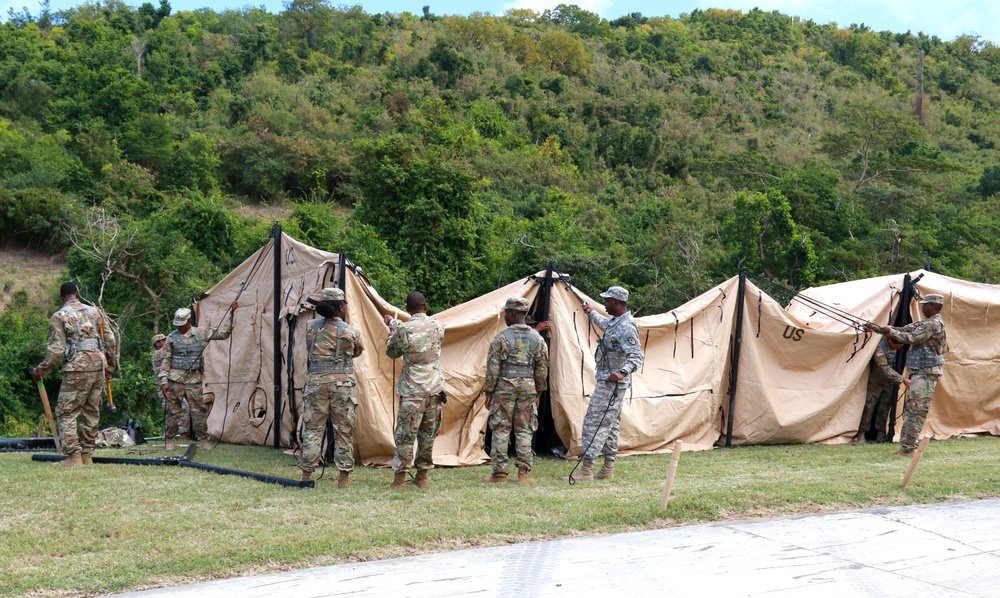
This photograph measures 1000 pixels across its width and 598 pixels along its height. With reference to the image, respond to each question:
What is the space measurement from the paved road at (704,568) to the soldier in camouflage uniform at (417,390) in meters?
2.04

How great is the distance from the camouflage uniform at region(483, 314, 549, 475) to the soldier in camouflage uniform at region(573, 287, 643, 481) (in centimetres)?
56

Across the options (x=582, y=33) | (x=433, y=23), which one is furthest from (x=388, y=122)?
(x=582, y=33)

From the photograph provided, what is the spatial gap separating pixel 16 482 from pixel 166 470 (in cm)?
128

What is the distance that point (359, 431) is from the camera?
8.83m

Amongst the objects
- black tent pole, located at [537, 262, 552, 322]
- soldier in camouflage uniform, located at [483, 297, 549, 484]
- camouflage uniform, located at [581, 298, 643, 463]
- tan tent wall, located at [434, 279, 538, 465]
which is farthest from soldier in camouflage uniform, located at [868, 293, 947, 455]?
soldier in camouflage uniform, located at [483, 297, 549, 484]

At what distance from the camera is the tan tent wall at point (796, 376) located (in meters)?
10.9

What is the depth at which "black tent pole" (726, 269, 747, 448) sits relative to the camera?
10.8 meters

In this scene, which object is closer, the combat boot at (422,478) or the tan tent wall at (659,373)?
the combat boot at (422,478)

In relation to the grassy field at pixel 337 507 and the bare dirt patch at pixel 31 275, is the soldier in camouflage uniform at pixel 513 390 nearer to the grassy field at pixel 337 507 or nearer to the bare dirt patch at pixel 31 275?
the grassy field at pixel 337 507

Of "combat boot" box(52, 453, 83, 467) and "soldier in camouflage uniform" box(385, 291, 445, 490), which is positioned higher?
"soldier in camouflage uniform" box(385, 291, 445, 490)

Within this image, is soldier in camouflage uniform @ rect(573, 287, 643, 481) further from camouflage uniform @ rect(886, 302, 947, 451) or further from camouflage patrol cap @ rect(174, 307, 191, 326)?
camouflage patrol cap @ rect(174, 307, 191, 326)

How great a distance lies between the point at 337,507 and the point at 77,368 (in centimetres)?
365

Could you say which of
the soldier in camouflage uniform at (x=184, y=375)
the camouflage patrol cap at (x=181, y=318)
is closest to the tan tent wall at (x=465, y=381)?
the soldier in camouflage uniform at (x=184, y=375)

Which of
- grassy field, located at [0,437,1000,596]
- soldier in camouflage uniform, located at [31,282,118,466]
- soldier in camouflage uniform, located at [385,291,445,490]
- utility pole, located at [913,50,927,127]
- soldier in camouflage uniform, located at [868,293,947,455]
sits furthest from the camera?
utility pole, located at [913,50,927,127]
